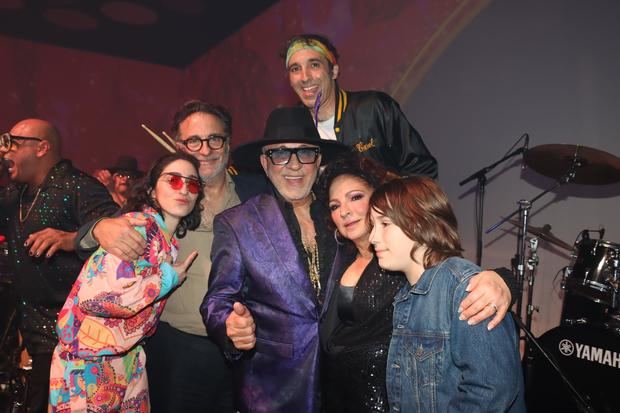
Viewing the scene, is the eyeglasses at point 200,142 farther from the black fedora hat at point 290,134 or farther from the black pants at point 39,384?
the black pants at point 39,384

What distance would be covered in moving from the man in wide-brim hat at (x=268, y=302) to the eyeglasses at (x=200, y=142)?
2.19 feet

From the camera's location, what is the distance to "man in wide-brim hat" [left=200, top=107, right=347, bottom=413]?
7.71 feet

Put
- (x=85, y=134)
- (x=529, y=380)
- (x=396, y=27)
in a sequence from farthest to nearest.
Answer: (x=85, y=134) → (x=396, y=27) → (x=529, y=380)

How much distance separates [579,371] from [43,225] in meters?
4.21

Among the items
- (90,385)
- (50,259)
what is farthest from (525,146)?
(50,259)

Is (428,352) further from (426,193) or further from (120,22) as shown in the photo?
(120,22)

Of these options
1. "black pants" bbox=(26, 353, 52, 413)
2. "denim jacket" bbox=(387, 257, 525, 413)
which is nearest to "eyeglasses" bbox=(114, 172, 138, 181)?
"black pants" bbox=(26, 353, 52, 413)

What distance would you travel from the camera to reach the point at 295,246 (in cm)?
251

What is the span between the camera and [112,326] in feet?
8.21

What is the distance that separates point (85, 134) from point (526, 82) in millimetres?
8431

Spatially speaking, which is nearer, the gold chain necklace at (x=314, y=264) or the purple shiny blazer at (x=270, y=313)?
the purple shiny blazer at (x=270, y=313)

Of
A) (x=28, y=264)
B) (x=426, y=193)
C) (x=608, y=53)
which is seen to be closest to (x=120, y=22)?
(x=28, y=264)

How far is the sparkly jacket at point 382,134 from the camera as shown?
3.29 meters

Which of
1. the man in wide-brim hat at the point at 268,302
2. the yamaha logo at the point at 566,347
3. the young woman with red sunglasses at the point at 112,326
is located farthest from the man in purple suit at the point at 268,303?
the yamaha logo at the point at 566,347
